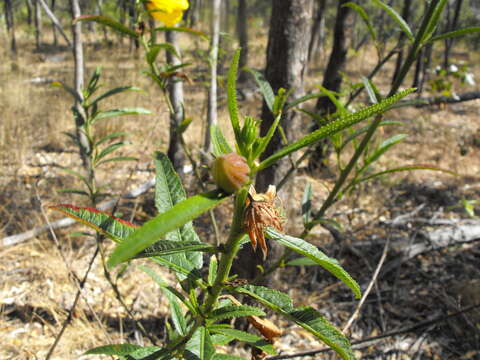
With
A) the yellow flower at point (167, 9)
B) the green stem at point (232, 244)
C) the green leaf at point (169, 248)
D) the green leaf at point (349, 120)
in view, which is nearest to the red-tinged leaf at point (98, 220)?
the green leaf at point (169, 248)

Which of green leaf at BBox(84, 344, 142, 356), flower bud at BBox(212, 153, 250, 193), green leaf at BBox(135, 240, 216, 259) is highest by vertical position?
flower bud at BBox(212, 153, 250, 193)

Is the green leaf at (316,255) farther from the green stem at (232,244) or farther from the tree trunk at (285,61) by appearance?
the tree trunk at (285,61)

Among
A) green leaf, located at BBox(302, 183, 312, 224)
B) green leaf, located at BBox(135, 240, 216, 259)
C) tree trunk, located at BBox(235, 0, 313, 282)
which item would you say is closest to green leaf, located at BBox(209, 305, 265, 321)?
green leaf, located at BBox(135, 240, 216, 259)

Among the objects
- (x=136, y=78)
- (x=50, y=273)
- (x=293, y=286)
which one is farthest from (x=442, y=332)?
(x=136, y=78)

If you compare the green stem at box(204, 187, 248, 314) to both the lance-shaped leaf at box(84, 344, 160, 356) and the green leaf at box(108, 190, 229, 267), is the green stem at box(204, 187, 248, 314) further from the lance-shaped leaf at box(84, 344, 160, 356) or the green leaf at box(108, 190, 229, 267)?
the lance-shaped leaf at box(84, 344, 160, 356)

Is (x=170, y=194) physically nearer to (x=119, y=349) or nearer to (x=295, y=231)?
(x=119, y=349)

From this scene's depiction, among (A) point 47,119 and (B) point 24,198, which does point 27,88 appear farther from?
(B) point 24,198
